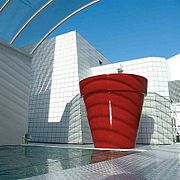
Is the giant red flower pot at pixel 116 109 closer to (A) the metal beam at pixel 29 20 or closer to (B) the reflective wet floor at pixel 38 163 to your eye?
(B) the reflective wet floor at pixel 38 163

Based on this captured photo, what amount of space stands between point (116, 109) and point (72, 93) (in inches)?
183

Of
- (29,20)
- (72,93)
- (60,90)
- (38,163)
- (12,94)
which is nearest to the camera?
(38,163)

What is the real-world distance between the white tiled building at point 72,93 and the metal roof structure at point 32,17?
245 cm

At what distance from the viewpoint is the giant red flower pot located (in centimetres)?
639

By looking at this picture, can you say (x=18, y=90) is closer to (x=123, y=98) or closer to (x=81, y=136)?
(x=81, y=136)

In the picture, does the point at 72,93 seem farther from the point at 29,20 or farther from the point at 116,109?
the point at 116,109

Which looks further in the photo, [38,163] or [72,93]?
[72,93]

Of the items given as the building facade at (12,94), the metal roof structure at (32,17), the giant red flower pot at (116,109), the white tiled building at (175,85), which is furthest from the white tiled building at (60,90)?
the white tiled building at (175,85)

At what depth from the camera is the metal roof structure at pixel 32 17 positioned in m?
7.94

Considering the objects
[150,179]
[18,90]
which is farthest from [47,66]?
[150,179]

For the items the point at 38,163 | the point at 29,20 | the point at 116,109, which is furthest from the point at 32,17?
the point at 38,163

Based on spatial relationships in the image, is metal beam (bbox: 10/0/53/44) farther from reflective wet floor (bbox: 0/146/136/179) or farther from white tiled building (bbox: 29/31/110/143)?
reflective wet floor (bbox: 0/146/136/179)

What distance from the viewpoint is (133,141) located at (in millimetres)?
6598

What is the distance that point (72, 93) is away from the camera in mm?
10727
